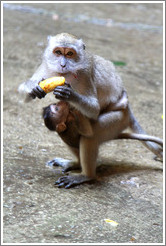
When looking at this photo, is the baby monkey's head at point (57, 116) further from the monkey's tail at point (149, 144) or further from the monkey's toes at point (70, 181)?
the monkey's tail at point (149, 144)

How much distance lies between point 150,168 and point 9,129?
214 cm

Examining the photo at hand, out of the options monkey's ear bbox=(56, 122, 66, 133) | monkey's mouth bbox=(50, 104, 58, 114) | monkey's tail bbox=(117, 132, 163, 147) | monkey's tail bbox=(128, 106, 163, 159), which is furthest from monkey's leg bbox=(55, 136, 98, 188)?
monkey's tail bbox=(128, 106, 163, 159)

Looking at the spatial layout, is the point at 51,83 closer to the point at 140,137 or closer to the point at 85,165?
the point at 85,165

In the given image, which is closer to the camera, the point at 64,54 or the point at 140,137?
the point at 64,54

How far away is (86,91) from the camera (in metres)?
4.86

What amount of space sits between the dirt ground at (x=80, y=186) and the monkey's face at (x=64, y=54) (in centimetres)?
38

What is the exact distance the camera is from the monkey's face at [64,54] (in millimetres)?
4426

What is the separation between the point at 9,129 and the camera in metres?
6.27

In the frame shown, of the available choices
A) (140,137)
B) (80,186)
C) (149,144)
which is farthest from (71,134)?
(149,144)

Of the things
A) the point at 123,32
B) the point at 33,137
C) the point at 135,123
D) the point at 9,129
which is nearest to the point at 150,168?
the point at 135,123

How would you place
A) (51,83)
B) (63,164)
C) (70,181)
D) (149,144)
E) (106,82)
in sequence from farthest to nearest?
(149,144), (63,164), (106,82), (70,181), (51,83)

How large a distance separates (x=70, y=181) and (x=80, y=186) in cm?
15

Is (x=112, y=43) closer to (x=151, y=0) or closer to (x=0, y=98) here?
(x=0, y=98)

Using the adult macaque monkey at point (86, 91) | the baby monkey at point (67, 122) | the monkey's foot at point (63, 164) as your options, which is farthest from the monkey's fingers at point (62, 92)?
the monkey's foot at point (63, 164)
